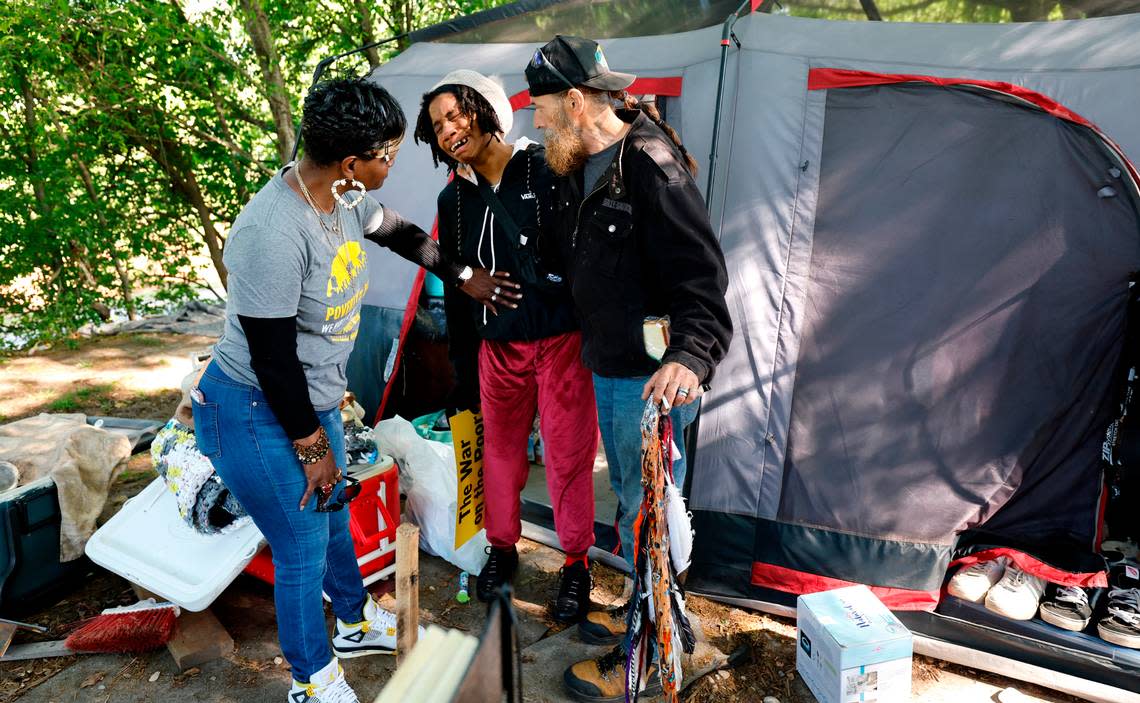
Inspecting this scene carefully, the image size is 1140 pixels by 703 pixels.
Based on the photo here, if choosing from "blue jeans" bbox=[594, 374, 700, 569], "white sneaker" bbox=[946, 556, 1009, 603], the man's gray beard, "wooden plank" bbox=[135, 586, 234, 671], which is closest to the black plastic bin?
"wooden plank" bbox=[135, 586, 234, 671]

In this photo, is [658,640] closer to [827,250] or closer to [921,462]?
[921,462]

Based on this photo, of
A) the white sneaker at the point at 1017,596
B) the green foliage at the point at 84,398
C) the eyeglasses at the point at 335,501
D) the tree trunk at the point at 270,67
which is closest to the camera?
the eyeglasses at the point at 335,501

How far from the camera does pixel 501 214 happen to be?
233 cm

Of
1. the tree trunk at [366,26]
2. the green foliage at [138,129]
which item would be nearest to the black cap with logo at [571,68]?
the green foliage at [138,129]

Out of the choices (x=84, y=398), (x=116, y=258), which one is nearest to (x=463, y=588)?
(x=84, y=398)

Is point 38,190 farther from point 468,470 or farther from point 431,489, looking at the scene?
point 468,470

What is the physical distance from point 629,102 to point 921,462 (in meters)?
1.45

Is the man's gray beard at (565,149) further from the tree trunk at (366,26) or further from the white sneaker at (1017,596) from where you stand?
the tree trunk at (366,26)

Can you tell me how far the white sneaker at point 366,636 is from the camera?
7.80 ft

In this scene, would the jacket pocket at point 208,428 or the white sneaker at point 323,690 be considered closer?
the jacket pocket at point 208,428

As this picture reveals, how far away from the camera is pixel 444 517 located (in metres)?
2.92

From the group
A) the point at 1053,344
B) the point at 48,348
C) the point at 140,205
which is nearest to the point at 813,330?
the point at 1053,344

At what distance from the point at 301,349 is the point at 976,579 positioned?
214 cm

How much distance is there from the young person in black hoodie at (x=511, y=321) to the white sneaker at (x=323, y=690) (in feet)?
2.57
